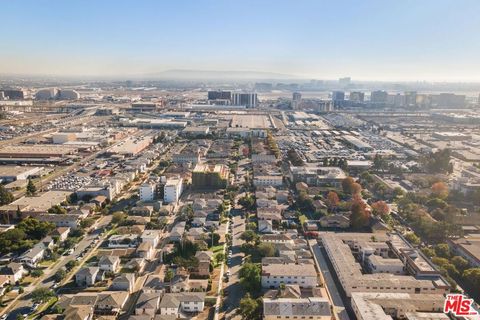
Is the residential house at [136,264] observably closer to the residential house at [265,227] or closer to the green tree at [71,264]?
the green tree at [71,264]

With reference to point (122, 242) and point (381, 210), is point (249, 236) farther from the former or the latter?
point (381, 210)

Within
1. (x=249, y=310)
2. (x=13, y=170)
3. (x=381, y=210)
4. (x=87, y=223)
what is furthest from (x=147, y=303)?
(x=13, y=170)

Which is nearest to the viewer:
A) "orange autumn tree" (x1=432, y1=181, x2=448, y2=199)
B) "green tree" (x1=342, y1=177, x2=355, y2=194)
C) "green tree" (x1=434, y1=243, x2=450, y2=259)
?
"green tree" (x1=434, y1=243, x2=450, y2=259)

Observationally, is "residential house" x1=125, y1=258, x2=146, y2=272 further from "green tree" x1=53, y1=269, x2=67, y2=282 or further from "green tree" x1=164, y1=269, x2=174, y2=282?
"green tree" x1=53, y1=269, x2=67, y2=282

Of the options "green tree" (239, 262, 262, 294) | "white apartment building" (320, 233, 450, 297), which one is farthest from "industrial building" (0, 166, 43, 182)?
"white apartment building" (320, 233, 450, 297)

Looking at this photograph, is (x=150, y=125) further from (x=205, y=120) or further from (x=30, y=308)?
(x=30, y=308)

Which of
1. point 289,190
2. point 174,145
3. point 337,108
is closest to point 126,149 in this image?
point 174,145
